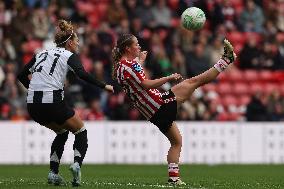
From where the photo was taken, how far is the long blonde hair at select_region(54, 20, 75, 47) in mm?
11617

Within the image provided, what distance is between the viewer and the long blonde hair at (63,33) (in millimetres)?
11617

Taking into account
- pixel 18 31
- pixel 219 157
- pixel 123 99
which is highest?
pixel 18 31

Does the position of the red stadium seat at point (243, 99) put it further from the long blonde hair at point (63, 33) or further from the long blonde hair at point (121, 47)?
the long blonde hair at point (63, 33)

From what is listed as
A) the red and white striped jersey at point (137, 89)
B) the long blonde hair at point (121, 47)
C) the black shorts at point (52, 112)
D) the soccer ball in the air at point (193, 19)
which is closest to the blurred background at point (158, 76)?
the soccer ball in the air at point (193, 19)

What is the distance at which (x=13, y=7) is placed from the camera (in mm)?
23438

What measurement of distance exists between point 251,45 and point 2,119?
7718 mm

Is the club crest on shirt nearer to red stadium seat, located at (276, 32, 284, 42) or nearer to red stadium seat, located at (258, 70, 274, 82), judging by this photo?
red stadium seat, located at (258, 70, 274, 82)

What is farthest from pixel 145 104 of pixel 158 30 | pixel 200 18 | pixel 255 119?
pixel 158 30

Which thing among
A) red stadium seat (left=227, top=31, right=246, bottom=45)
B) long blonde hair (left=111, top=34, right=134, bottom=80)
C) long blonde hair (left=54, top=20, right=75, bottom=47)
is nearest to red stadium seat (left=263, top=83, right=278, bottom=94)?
red stadium seat (left=227, top=31, right=246, bottom=45)

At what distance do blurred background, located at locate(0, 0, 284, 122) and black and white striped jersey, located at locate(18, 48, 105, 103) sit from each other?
9.60 m

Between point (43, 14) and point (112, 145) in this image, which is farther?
point (43, 14)

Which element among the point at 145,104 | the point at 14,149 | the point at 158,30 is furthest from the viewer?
the point at 158,30

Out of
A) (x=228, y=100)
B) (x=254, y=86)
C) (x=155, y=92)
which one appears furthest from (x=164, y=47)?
(x=155, y=92)

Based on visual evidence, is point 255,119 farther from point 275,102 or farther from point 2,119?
point 2,119
